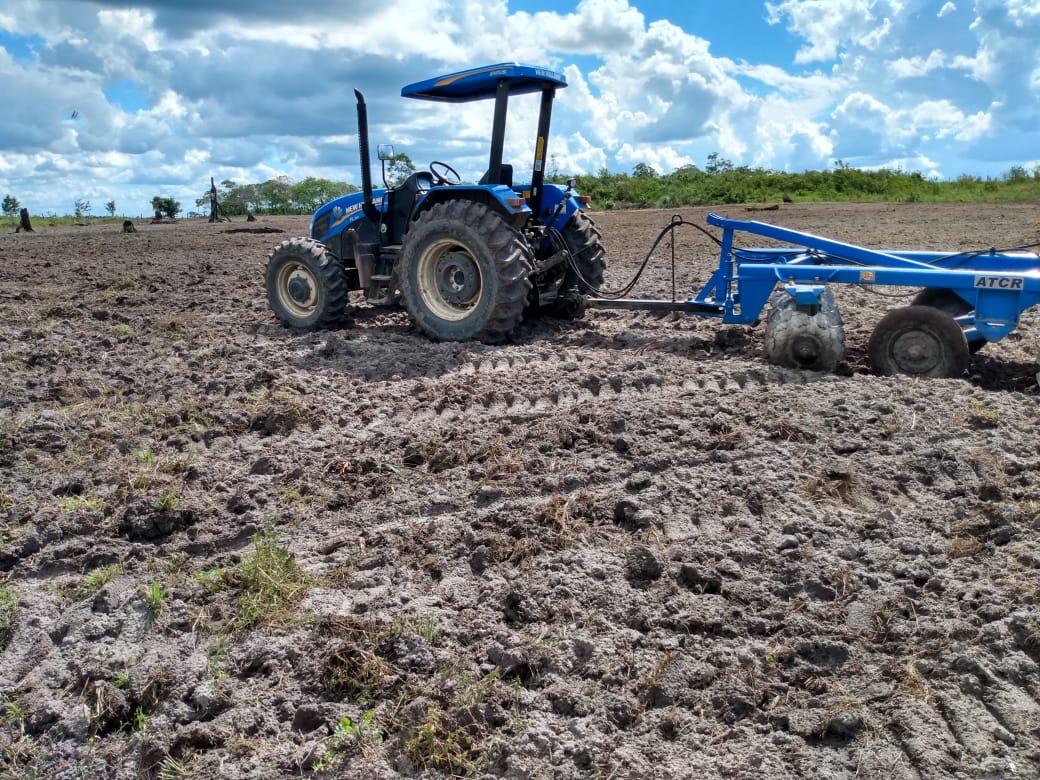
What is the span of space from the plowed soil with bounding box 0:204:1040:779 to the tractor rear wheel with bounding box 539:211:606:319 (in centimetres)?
192

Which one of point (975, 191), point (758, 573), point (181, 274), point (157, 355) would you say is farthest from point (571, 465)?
point (975, 191)

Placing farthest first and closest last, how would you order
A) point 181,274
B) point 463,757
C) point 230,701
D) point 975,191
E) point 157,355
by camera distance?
point 975,191
point 181,274
point 157,355
point 230,701
point 463,757

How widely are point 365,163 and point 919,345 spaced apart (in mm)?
5251

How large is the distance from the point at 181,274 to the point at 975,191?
26394 millimetres

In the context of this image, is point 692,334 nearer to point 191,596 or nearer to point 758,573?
point 758,573

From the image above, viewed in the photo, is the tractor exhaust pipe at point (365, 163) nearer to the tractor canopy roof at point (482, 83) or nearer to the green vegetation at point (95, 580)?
the tractor canopy roof at point (482, 83)

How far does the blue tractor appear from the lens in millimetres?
7371

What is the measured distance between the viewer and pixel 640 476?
4.34 meters

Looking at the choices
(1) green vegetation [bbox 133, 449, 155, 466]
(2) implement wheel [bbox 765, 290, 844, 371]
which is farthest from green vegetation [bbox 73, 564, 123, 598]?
(2) implement wheel [bbox 765, 290, 844, 371]

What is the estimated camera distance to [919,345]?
5.89 m

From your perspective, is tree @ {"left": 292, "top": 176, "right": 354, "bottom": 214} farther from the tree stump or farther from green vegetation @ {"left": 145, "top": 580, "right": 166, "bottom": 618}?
green vegetation @ {"left": 145, "top": 580, "right": 166, "bottom": 618}

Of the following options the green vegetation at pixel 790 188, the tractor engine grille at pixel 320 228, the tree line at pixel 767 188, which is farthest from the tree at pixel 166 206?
the tractor engine grille at pixel 320 228

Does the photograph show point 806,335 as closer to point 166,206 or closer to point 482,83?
point 482,83

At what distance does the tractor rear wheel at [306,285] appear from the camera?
839 centimetres
